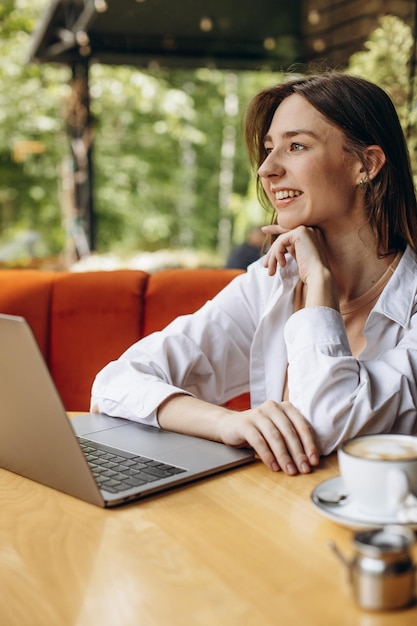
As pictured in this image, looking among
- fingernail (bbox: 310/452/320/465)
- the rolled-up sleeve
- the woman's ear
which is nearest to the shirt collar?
the rolled-up sleeve

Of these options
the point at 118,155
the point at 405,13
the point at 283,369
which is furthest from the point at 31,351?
the point at 118,155

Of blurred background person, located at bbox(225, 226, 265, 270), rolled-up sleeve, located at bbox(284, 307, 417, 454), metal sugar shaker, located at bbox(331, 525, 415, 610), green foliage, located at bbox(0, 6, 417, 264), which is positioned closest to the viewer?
metal sugar shaker, located at bbox(331, 525, 415, 610)

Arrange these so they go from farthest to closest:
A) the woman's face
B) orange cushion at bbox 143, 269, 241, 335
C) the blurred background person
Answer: the blurred background person → orange cushion at bbox 143, 269, 241, 335 → the woman's face

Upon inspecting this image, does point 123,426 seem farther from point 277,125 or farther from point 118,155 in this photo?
point 118,155

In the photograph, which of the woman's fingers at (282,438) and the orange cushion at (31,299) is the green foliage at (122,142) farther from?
the woman's fingers at (282,438)

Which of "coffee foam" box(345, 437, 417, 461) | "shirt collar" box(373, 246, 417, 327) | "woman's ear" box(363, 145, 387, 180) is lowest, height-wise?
"coffee foam" box(345, 437, 417, 461)

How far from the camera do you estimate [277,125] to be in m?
1.60

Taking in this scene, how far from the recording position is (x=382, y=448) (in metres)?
0.87

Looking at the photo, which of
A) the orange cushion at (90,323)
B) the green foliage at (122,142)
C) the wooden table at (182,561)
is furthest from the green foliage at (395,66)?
the wooden table at (182,561)

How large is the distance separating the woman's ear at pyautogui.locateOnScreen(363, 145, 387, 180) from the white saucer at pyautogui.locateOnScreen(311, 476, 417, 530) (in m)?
0.85

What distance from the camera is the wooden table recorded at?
663mm

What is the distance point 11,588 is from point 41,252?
490 cm

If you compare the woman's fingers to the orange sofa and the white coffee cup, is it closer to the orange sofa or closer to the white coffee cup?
the white coffee cup

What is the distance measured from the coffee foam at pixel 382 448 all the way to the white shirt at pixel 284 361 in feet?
0.83
